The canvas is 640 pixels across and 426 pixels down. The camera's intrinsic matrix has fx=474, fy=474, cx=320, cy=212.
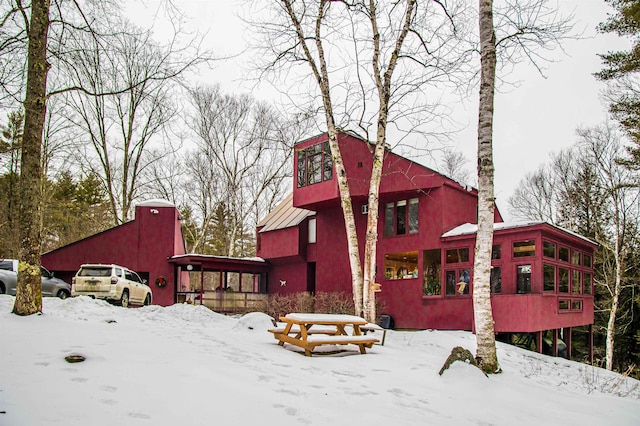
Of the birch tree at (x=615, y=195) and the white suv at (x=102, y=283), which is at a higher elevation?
the birch tree at (x=615, y=195)

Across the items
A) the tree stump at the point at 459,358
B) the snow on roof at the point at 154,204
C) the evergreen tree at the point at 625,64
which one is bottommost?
the tree stump at the point at 459,358

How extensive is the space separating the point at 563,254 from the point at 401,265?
5797mm

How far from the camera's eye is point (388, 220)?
64.5 feet

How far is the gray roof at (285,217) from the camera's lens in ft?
78.5

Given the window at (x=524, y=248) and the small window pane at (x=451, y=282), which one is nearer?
the window at (x=524, y=248)

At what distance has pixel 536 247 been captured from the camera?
48.4 ft

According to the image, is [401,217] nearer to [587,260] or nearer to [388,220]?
[388,220]

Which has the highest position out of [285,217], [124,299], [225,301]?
[285,217]

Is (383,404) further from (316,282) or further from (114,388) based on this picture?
(316,282)

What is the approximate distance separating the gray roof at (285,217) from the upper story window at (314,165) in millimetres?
3034

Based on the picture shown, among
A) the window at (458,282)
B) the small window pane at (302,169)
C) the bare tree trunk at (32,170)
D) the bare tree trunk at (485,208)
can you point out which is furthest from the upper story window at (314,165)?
the bare tree trunk at (32,170)

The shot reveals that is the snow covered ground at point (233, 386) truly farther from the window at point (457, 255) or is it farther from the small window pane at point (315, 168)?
the small window pane at point (315, 168)

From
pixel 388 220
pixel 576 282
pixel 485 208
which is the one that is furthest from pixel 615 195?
pixel 485 208

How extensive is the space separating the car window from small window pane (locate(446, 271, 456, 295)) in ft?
39.8
